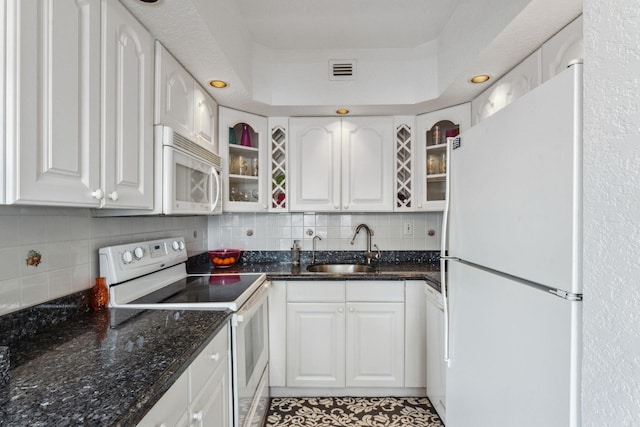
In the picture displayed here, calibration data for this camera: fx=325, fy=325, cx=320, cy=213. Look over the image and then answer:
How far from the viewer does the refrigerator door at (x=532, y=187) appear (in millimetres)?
741

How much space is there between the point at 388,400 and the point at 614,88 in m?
2.22

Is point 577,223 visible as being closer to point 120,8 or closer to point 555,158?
point 555,158

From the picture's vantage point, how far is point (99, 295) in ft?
4.50

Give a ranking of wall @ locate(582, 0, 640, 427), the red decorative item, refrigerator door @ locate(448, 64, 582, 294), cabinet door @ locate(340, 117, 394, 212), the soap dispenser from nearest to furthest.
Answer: wall @ locate(582, 0, 640, 427) < refrigerator door @ locate(448, 64, 582, 294) < the red decorative item < cabinet door @ locate(340, 117, 394, 212) < the soap dispenser

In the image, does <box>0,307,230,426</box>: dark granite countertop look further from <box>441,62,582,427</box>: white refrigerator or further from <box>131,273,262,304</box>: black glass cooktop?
<box>441,62,582,427</box>: white refrigerator

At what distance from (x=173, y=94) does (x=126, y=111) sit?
1.46 ft

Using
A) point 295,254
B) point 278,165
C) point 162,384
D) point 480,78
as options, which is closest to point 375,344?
point 295,254

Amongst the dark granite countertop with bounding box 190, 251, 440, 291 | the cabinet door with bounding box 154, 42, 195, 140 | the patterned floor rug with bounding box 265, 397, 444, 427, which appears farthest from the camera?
the dark granite countertop with bounding box 190, 251, 440, 291

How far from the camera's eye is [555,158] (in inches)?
31.2

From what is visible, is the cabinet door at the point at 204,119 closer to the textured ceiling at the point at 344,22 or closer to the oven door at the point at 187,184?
the oven door at the point at 187,184

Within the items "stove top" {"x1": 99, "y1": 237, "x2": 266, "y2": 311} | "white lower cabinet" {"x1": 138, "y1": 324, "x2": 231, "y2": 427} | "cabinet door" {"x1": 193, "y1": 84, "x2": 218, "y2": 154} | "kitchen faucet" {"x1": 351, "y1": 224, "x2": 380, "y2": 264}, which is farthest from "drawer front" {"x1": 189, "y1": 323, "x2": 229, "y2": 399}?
"kitchen faucet" {"x1": 351, "y1": 224, "x2": 380, "y2": 264}

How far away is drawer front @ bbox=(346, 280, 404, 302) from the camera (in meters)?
2.23

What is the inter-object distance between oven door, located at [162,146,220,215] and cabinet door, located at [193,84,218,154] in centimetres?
19

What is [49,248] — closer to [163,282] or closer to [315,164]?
[163,282]
